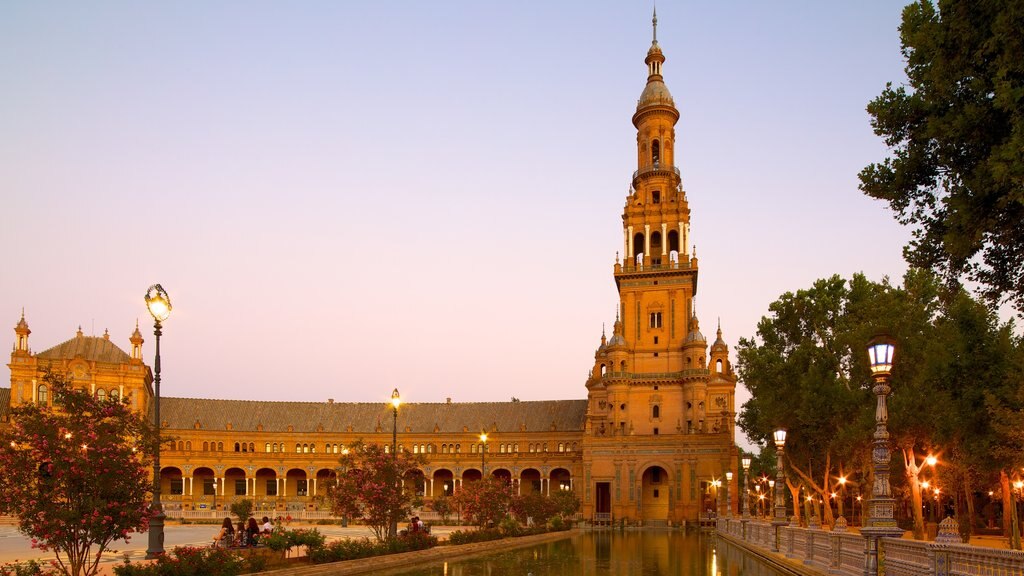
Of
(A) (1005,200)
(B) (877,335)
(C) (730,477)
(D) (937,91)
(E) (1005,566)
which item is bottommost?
(C) (730,477)

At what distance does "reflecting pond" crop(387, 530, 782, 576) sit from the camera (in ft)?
87.9

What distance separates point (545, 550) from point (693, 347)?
44421 millimetres

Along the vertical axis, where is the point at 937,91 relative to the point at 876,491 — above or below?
above

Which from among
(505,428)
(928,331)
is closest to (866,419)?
(928,331)

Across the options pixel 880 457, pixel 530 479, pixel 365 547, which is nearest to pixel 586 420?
pixel 530 479

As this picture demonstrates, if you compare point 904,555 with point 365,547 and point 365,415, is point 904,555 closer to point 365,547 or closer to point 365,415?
point 365,547

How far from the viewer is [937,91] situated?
15172mm

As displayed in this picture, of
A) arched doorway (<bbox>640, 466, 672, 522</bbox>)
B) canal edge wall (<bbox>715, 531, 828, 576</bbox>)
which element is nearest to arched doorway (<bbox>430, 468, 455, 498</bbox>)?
arched doorway (<bbox>640, 466, 672, 522</bbox>)

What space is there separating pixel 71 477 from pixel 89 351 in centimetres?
8303

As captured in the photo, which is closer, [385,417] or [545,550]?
[545,550]

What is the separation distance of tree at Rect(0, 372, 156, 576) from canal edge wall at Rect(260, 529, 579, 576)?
18.4 feet

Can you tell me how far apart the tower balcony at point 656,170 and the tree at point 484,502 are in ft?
168

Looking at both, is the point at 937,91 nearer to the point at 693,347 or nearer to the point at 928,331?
the point at 928,331

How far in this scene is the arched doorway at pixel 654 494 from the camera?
3009 inches
